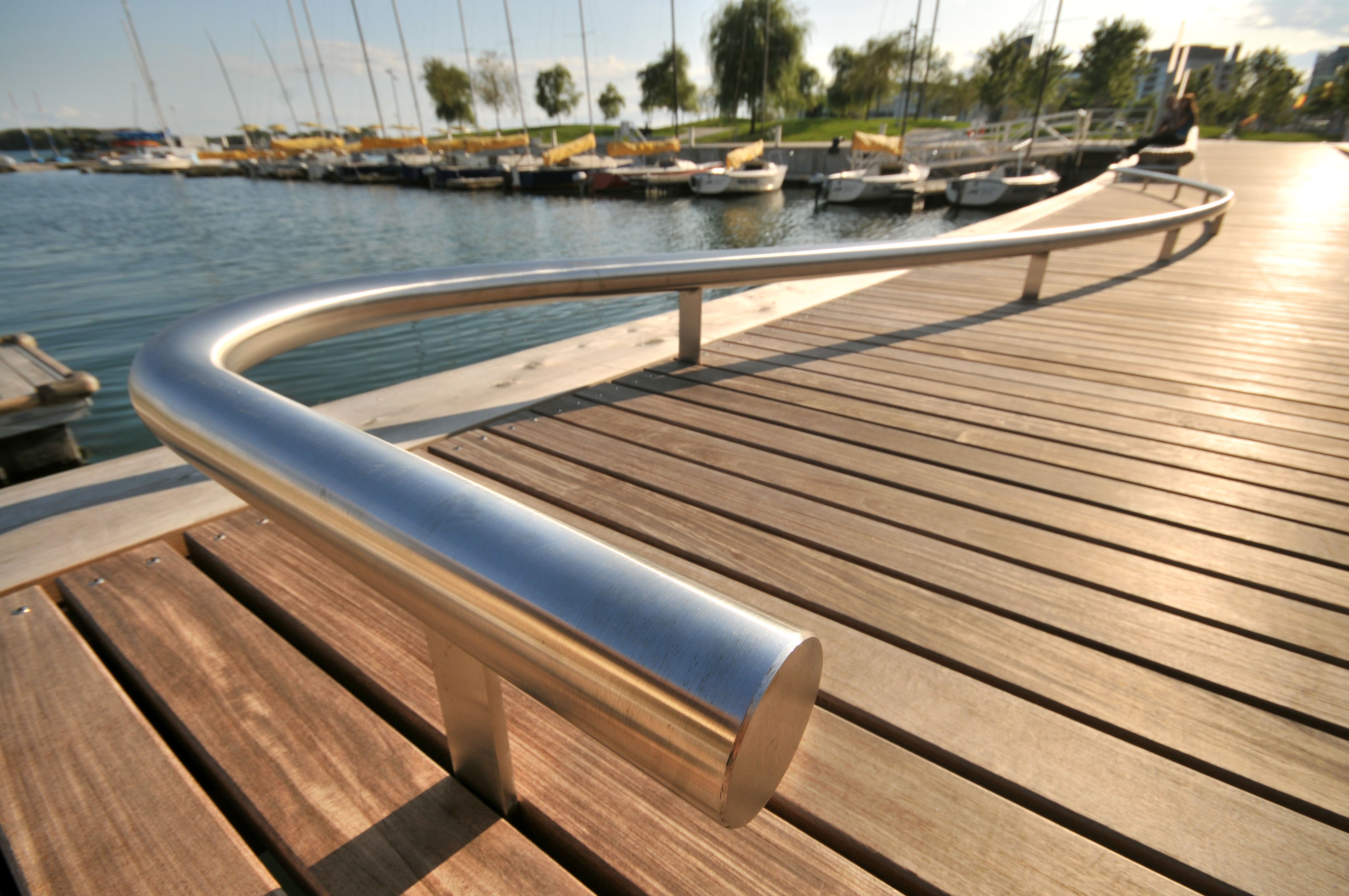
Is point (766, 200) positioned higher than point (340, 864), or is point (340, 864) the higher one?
point (340, 864)

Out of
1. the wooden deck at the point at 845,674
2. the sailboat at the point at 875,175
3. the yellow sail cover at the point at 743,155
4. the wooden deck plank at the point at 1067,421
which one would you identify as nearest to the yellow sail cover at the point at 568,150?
the yellow sail cover at the point at 743,155

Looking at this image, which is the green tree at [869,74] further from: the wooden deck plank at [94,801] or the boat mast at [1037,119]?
the wooden deck plank at [94,801]

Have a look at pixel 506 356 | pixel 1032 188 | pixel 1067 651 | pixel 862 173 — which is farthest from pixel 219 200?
pixel 1067 651

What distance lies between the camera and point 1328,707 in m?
1.20

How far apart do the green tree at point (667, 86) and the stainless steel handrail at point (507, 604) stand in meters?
58.8

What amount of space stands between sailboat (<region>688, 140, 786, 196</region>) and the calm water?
0.74m

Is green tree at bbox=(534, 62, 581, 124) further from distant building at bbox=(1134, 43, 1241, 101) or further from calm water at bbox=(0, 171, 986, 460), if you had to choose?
distant building at bbox=(1134, 43, 1241, 101)

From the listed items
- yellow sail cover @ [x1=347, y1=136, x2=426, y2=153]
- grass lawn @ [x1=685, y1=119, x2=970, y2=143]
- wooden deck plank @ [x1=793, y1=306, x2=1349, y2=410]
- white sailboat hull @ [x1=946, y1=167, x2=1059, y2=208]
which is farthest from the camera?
yellow sail cover @ [x1=347, y1=136, x2=426, y2=153]

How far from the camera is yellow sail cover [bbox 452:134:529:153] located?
4603cm

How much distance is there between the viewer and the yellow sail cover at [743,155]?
31.9 meters

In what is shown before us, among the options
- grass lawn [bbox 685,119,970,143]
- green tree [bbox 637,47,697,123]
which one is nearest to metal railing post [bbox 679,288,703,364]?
grass lawn [bbox 685,119,970,143]

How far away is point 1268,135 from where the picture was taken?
167 ft

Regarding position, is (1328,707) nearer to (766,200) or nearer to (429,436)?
(429,436)

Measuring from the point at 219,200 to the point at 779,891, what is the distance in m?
44.0
